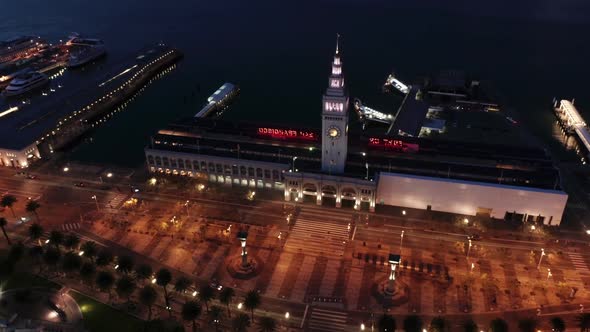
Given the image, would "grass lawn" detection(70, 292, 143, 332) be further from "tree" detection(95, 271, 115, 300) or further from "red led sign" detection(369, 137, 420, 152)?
"red led sign" detection(369, 137, 420, 152)

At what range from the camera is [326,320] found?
113m

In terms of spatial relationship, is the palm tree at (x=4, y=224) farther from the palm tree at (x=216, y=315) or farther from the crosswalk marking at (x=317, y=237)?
the crosswalk marking at (x=317, y=237)

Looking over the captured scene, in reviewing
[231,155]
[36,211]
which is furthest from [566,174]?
[36,211]

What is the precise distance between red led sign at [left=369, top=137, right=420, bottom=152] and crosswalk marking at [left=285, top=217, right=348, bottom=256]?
39.9 meters

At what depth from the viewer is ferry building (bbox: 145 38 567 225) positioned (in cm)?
14562

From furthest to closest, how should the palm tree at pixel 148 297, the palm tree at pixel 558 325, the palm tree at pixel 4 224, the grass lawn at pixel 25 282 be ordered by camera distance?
the palm tree at pixel 4 224
the grass lawn at pixel 25 282
the palm tree at pixel 148 297
the palm tree at pixel 558 325

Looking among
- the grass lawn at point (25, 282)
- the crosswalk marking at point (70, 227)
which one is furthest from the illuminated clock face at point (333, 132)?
the grass lawn at point (25, 282)

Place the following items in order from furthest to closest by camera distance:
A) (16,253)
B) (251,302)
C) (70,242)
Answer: (70,242), (16,253), (251,302)

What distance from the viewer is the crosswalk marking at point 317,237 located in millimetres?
136625

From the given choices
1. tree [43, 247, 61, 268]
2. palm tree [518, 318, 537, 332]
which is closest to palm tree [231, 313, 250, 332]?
tree [43, 247, 61, 268]

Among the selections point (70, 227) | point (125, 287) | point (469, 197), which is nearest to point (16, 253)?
point (70, 227)

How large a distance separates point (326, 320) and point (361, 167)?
61.5m

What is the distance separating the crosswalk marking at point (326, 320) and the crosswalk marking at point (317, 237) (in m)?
23.0

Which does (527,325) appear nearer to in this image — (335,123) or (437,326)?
(437,326)
